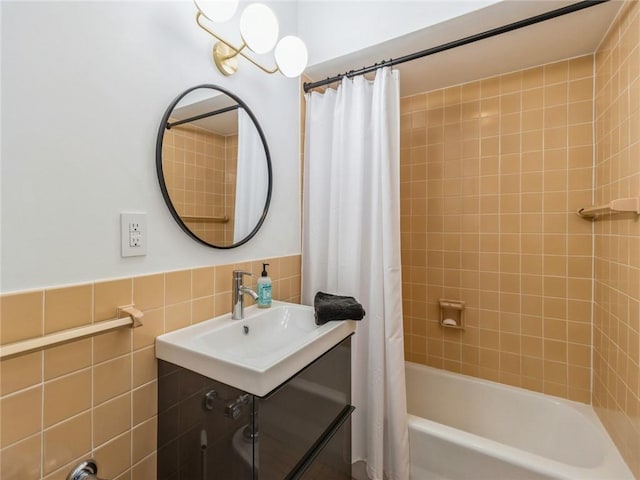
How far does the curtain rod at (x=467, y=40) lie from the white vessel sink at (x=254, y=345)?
1.25 metres

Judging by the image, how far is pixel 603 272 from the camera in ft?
4.76

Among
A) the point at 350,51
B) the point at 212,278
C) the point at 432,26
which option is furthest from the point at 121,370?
the point at 432,26

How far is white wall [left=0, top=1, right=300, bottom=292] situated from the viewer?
69 centimetres

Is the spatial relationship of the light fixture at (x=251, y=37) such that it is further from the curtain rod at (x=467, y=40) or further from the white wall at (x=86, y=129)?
the curtain rod at (x=467, y=40)

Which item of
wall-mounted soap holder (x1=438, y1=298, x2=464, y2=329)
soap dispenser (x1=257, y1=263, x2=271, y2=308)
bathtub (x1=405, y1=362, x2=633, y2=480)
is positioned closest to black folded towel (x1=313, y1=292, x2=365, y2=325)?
soap dispenser (x1=257, y1=263, x2=271, y2=308)

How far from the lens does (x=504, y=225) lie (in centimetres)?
181

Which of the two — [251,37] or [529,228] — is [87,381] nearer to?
[251,37]

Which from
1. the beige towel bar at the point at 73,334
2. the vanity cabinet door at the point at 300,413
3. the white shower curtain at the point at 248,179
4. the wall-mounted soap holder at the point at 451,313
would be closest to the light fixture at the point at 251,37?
the white shower curtain at the point at 248,179

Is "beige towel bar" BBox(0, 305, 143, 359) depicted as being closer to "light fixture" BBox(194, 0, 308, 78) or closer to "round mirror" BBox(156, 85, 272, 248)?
"round mirror" BBox(156, 85, 272, 248)

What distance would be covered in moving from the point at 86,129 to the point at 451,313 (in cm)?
209

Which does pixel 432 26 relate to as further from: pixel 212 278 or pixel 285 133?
pixel 212 278

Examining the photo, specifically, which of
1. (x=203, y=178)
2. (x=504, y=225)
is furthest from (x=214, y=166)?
(x=504, y=225)

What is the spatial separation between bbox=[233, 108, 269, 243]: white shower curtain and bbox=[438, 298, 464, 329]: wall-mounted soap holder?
1.38 m

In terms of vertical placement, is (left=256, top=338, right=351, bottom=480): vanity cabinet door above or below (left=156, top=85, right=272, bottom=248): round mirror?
below
